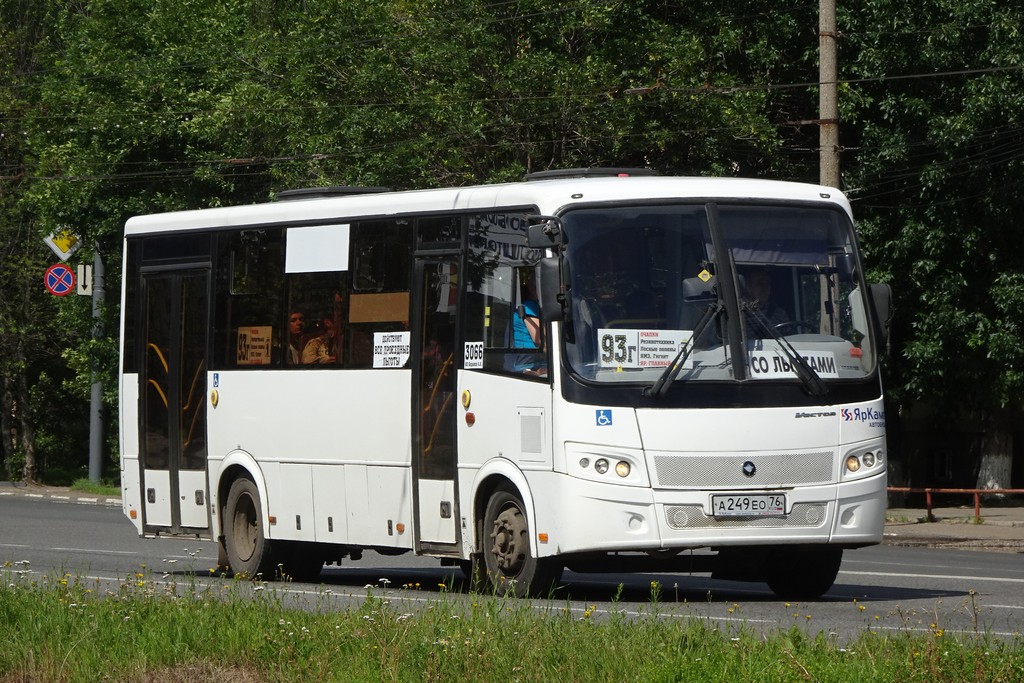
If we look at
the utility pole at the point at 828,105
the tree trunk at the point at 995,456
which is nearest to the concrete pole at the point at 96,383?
the tree trunk at the point at 995,456

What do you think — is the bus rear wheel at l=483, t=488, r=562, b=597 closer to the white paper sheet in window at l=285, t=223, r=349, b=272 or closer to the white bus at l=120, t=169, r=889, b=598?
the white bus at l=120, t=169, r=889, b=598

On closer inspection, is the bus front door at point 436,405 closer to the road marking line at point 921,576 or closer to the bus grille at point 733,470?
the bus grille at point 733,470

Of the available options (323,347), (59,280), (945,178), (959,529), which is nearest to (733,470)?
(323,347)

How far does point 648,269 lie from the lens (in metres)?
12.9

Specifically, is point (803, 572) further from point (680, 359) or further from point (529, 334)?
point (529, 334)

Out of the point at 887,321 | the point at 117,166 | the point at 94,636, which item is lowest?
the point at 94,636

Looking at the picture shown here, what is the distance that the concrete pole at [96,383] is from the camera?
38.4 meters

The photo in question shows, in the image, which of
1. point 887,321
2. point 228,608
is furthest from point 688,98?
point 228,608

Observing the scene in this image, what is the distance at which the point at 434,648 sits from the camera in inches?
332

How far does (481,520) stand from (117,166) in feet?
83.3

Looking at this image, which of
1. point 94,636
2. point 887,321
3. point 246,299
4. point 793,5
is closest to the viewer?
point 94,636

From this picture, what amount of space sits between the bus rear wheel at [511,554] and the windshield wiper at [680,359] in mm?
1317

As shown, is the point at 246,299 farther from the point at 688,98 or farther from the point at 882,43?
the point at 882,43

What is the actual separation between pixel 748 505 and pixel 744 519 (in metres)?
0.10
